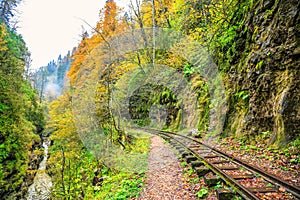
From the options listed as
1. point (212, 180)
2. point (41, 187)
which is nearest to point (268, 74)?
point (212, 180)

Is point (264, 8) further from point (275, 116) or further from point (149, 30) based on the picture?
point (149, 30)

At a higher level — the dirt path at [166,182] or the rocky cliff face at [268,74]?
the rocky cliff face at [268,74]

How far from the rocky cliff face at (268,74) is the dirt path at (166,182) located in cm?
301

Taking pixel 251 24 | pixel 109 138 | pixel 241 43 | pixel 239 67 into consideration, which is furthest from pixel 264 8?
pixel 109 138

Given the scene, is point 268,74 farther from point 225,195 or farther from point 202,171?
point 225,195

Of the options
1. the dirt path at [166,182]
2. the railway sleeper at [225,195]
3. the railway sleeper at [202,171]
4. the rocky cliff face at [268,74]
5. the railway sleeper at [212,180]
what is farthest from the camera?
the rocky cliff face at [268,74]

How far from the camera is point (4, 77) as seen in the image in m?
13.9

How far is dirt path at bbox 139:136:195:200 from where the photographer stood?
4.83 m

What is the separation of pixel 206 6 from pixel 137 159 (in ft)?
34.7

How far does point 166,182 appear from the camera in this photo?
569 centimetres

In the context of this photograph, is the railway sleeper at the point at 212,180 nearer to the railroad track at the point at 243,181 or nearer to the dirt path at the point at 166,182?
the railroad track at the point at 243,181

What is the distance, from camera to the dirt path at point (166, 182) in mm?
4830

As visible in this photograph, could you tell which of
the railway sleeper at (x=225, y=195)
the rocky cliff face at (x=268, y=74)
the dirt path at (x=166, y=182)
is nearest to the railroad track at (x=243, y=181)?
the railway sleeper at (x=225, y=195)

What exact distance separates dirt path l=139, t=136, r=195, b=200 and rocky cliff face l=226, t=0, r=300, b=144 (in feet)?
9.87
